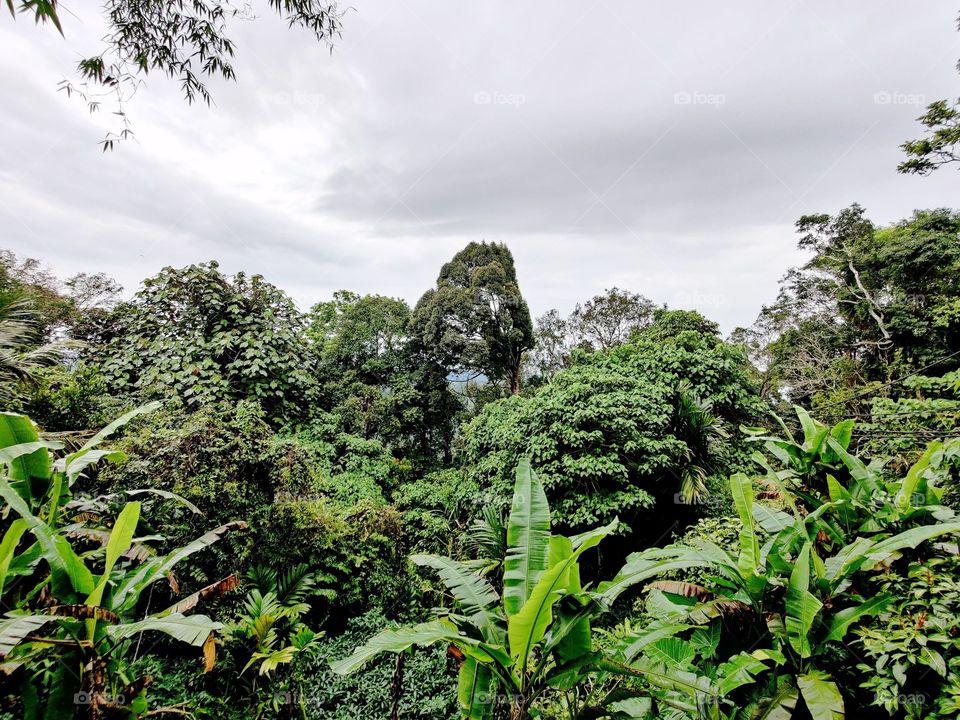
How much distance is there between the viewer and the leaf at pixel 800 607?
2148 mm

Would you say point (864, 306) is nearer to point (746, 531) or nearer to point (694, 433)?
point (694, 433)

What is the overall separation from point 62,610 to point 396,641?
1512mm

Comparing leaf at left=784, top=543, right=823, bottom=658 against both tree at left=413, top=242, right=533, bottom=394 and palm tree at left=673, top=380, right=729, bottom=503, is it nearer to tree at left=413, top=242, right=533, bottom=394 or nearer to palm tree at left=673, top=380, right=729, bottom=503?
palm tree at left=673, top=380, right=729, bottom=503

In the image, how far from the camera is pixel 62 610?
1872 mm

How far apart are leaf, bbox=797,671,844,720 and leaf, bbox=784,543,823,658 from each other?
0.11 meters

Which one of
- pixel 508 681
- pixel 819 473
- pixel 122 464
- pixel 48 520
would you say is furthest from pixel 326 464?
pixel 819 473

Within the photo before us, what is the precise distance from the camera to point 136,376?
23.8ft

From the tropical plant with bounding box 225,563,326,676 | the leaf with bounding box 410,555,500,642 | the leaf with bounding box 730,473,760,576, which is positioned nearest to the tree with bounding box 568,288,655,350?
the tropical plant with bounding box 225,563,326,676

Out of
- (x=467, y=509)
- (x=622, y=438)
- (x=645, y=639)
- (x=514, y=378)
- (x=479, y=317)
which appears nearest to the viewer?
(x=645, y=639)

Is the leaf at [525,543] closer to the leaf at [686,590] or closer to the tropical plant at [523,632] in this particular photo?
the tropical plant at [523,632]

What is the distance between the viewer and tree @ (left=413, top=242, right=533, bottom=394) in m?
13.0

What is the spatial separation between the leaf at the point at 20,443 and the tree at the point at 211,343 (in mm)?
4432
